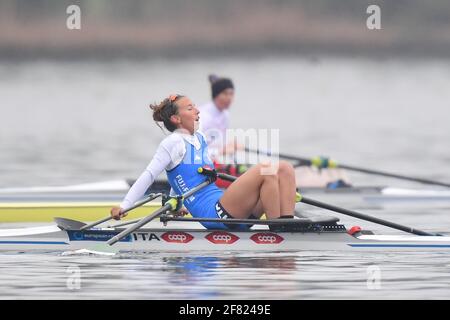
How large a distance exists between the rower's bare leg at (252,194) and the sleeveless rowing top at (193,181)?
175 millimetres

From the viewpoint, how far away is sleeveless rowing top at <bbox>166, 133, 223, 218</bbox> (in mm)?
14586

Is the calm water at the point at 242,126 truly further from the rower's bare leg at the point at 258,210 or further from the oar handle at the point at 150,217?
the rower's bare leg at the point at 258,210

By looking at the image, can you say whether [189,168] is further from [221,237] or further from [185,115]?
[221,237]

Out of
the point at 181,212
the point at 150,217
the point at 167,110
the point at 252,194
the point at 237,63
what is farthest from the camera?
the point at 237,63

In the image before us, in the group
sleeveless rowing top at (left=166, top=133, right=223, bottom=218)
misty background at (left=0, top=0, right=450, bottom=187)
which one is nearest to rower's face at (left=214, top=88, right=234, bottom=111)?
sleeveless rowing top at (left=166, top=133, right=223, bottom=218)

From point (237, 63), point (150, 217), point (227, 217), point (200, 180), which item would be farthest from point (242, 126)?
point (150, 217)

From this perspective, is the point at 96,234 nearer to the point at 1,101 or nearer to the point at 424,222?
the point at 424,222

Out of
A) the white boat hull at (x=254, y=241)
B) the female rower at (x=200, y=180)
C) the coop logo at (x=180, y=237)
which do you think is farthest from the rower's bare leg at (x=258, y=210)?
the coop logo at (x=180, y=237)

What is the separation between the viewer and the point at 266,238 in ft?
47.4

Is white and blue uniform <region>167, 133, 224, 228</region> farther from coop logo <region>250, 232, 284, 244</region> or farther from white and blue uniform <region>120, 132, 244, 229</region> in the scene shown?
coop logo <region>250, 232, 284, 244</region>

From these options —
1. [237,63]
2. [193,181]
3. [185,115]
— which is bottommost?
[237,63]

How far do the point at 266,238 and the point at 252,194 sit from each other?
446 mm
